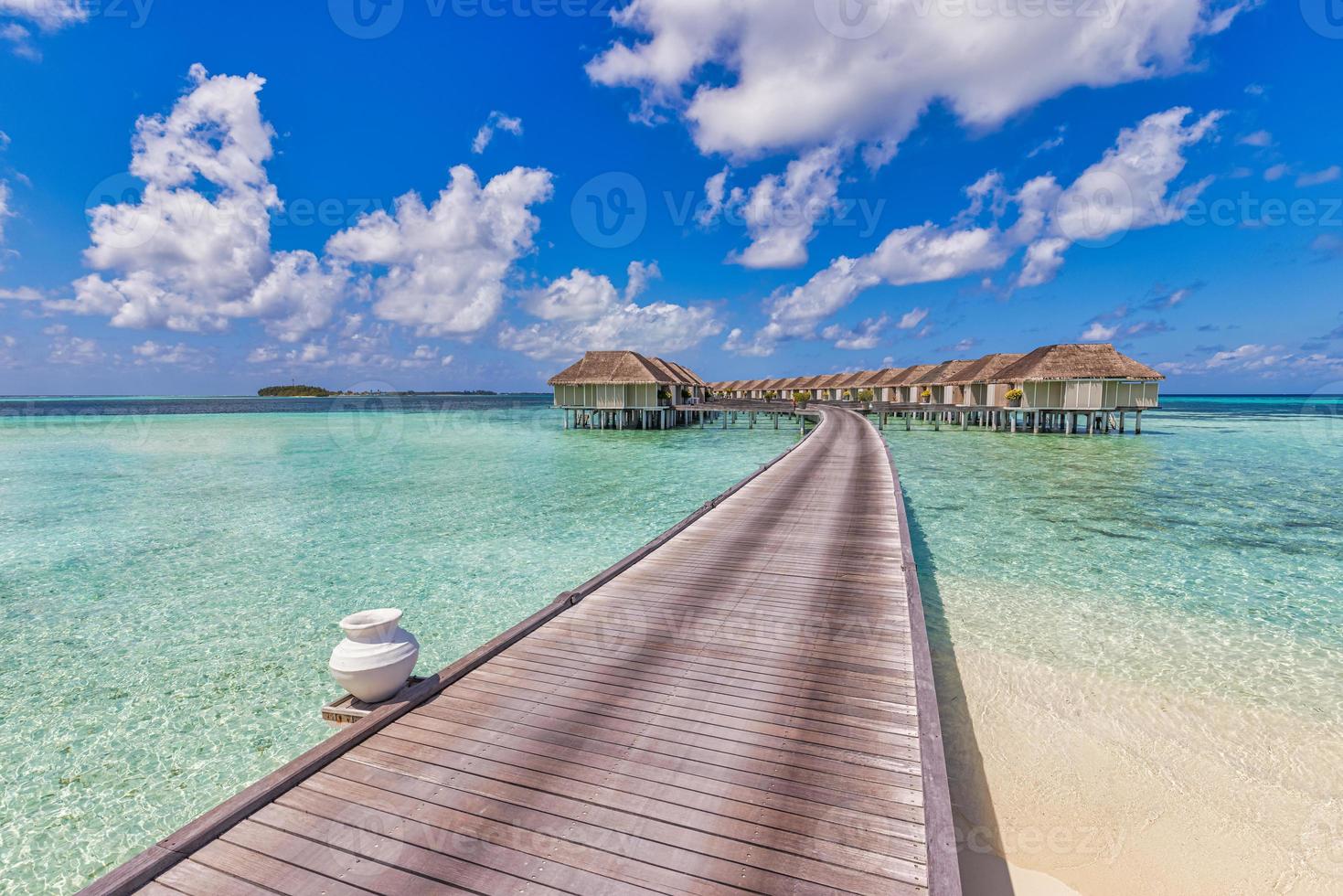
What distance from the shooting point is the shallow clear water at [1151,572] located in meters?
7.60

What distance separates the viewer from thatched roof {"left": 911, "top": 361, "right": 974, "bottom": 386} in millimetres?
54000

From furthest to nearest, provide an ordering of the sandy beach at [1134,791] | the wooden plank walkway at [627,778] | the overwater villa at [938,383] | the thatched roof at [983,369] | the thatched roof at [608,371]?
the overwater villa at [938,383]
the thatched roof at [983,369]
the thatched roof at [608,371]
the sandy beach at [1134,791]
the wooden plank walkway at [627,778]

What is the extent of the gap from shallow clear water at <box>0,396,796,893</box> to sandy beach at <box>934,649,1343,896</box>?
6719mm

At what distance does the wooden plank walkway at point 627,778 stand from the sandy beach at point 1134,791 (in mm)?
1273

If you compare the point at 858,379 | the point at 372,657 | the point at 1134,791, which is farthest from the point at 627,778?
the point at 858,379

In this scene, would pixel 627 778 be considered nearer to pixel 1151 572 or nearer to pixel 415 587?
pixel 415 587

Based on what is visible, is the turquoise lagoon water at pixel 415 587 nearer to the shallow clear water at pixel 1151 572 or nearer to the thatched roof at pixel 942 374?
the shallow clear water at pixel 1151 572

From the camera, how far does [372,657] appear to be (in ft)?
15.0

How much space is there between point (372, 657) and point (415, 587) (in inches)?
270

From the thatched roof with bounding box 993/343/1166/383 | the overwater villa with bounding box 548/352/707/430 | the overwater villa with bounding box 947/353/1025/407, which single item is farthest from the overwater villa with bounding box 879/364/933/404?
the overwater villa with bounding box 548/352/707/430

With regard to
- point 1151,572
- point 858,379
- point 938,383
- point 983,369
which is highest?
point 858,379

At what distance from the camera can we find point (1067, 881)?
4.27 m

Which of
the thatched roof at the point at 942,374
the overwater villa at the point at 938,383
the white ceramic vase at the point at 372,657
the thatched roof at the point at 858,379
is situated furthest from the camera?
the thatched roof at the point at 858,379

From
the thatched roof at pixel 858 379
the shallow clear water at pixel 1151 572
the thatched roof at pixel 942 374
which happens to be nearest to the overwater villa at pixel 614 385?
the shallow clear water at pixel 1151 572
